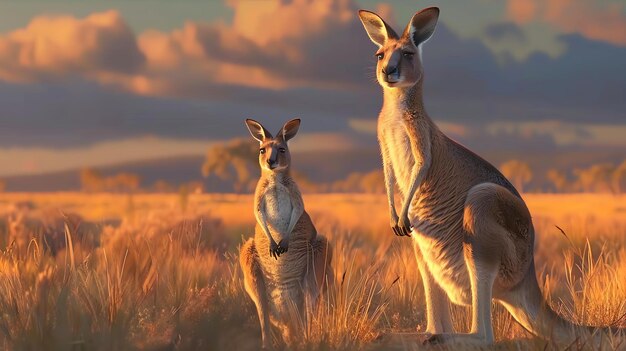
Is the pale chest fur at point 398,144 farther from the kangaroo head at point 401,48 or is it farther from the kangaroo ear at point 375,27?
the kangaroo ear at point 375,27

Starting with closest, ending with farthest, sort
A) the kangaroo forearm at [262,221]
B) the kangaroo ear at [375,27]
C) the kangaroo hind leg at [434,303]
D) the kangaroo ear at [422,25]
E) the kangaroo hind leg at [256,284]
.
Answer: the kangaroo ear at [422,25] < the kangaroo ear at [375,27] < the kangaroo hind leg at [434,303] < the kangaroo hind leg at [256,284] < the kangaroo forearm at [262,221]

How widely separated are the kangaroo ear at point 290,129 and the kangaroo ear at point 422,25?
1324 millimetres

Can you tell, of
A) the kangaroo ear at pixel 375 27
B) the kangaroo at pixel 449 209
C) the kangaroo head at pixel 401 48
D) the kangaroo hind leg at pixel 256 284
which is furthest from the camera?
the kangaroo hind leg at pixel 256 284

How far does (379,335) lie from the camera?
6.14 metres

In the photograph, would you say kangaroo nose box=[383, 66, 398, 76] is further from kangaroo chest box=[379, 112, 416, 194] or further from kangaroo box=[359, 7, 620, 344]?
kangaroo chest box=[379, 112, 416, 194]

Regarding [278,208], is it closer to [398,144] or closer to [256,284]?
[256,284]

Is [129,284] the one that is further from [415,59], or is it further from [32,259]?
[415,59]

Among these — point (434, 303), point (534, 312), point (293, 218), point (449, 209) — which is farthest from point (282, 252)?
point (534, 312)

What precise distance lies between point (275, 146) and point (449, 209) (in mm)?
1640

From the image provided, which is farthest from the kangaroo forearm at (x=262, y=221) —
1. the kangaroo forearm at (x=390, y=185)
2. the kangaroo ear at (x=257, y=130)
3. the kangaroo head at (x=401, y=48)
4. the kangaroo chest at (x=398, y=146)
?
the kangaroo head at (x=401, y=48)

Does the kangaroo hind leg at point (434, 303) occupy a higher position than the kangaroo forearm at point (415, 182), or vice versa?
the kangaroo forearm at point (415, 182)

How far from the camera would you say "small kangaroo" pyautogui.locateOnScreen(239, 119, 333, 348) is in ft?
22.0

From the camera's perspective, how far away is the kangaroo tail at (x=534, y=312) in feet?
20.3

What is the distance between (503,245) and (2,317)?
13.5 feet
